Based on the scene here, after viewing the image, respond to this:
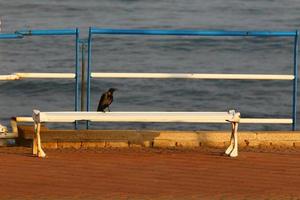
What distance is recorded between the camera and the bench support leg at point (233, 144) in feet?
36.3

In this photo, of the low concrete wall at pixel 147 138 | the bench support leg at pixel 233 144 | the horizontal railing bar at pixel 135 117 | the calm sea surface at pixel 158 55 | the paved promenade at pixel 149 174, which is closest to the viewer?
the paved promenade at pixel 149 174

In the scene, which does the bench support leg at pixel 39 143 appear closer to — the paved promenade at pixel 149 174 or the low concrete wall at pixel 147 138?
the paved promenade at pixel 149 174

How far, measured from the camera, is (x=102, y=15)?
38.4 meters

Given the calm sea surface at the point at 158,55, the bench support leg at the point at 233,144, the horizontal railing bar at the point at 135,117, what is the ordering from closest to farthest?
the horizontal railing bar at the point at 135,117 → the bench support leg at the point at 233,144 → the calm sea surface at the point at 158,55

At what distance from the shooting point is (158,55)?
3103cm

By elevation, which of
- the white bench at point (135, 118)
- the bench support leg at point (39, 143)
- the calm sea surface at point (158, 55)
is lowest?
the bench support leg at point (39, 143)

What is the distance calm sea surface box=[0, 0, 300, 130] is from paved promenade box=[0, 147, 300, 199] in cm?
974

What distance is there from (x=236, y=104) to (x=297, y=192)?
16007 mm

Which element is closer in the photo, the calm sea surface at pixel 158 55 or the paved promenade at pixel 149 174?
the paved promenade at pixel 149 174

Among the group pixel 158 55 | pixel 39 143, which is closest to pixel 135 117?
pixel 39 143

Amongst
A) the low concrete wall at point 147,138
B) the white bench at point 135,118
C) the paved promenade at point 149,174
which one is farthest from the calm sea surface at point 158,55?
the white bench at point 135,118

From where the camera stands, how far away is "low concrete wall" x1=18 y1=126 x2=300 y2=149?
11.6m

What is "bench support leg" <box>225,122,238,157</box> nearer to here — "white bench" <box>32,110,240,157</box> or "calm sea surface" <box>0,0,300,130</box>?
"white bench" <box>32,110,240,157</box>

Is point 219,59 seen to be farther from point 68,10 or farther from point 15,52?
point 68,10
